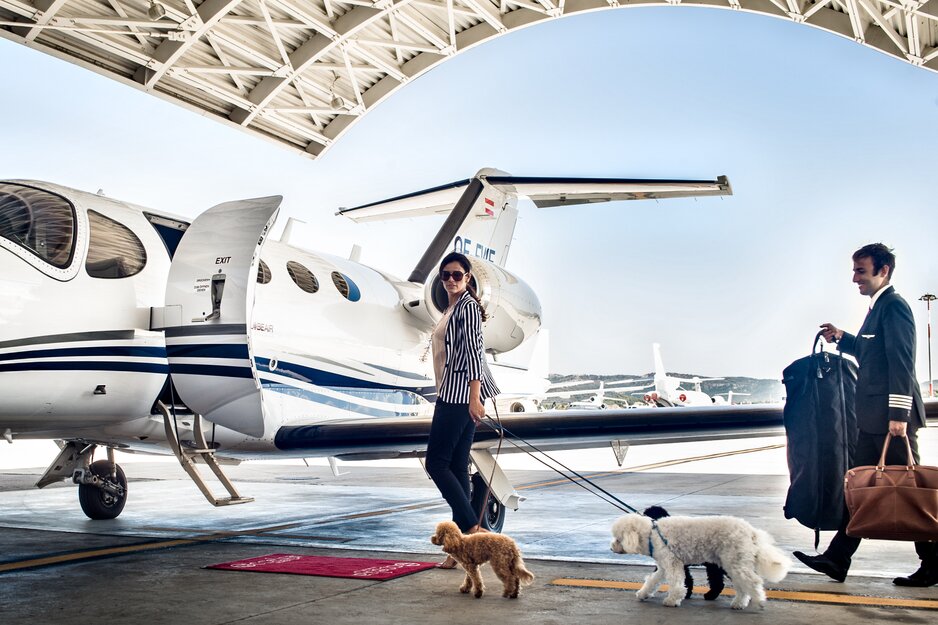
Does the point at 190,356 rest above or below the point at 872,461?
above

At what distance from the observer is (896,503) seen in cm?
439

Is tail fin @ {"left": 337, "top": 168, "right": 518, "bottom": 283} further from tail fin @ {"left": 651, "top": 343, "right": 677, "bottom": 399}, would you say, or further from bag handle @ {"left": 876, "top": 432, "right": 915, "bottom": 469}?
tail fin @ {"left": 651, "top": 343, "right": 677, "bottom": 399}

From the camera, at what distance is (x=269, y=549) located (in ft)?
20.7

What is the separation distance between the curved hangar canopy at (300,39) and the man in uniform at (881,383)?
22.7 feet

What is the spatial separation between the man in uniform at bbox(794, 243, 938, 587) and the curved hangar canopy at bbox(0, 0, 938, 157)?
6926 millimetres

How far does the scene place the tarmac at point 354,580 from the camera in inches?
161

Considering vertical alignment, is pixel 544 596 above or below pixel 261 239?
below

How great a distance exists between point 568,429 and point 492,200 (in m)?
6.03

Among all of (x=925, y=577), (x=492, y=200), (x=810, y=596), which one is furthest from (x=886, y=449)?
(x=492, y=200)

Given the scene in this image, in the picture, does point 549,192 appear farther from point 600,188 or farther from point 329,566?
Result: point 329,566

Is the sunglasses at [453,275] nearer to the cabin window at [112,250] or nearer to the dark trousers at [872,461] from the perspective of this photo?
the dark trousers at [872,461]

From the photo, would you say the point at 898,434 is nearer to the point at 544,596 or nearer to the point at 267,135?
the point at 544,596

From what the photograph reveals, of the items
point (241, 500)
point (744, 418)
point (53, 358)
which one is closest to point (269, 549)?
point (241, 500)

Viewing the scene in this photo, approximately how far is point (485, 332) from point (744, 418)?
4.23m
